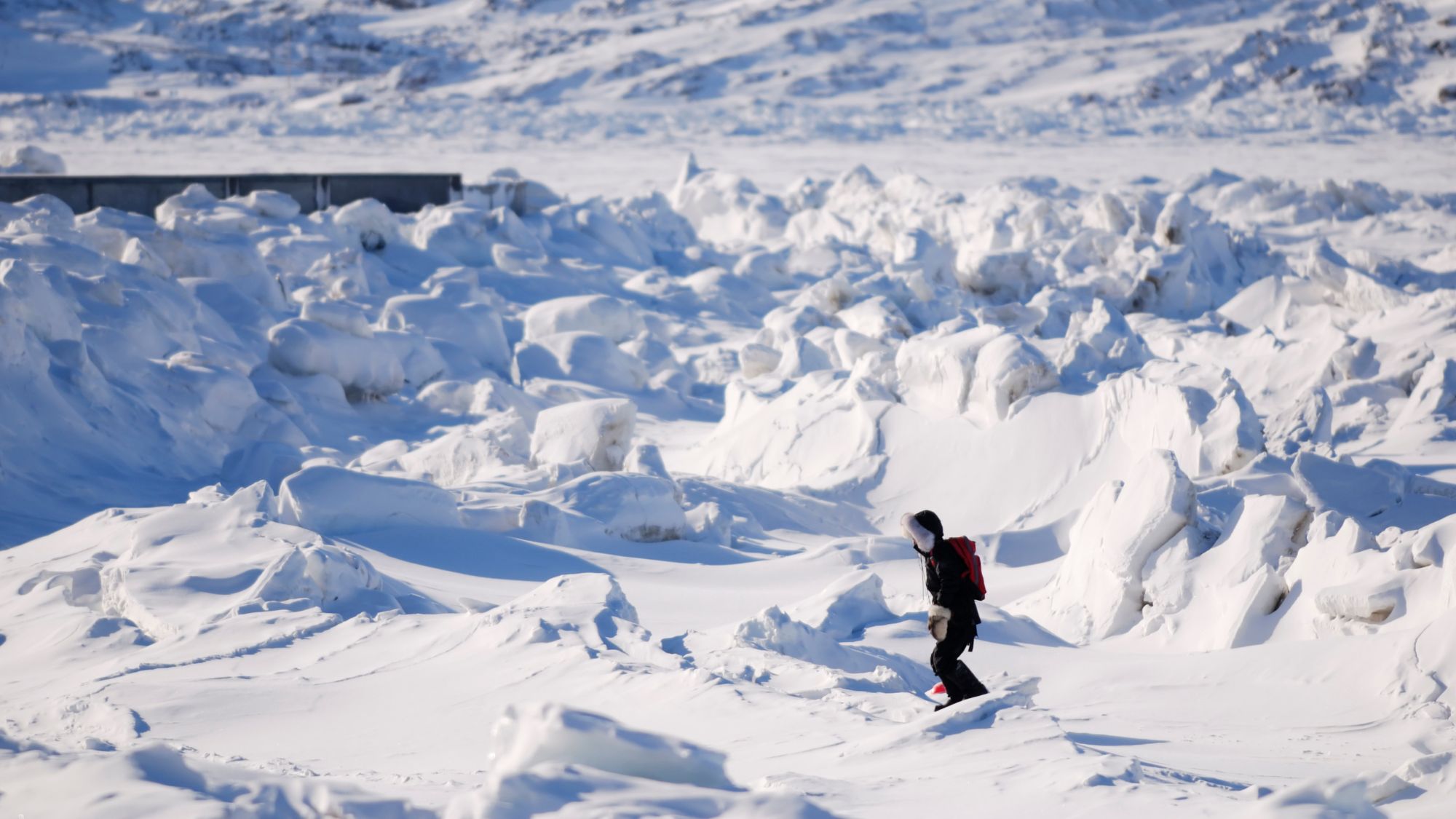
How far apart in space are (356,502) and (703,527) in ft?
6.36

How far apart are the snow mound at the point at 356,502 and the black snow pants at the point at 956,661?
12.2 ft

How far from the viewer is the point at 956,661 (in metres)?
4.17

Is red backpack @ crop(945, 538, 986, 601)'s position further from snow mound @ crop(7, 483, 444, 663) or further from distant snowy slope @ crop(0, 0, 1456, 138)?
distant snowy slope @ crop(0, 0, 1456, 138)

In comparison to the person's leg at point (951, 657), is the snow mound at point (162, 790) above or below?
above

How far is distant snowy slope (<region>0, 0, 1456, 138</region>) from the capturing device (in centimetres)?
4072

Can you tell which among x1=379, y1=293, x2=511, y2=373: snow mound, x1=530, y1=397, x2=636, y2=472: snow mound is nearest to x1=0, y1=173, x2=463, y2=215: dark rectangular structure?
x1=379, y1=293, x2=511, y2=373: snow mound

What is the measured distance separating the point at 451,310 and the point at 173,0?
5599cm

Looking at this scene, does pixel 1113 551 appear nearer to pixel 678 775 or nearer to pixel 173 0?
pixel 678 775

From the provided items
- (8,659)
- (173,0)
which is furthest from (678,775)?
(173,0)

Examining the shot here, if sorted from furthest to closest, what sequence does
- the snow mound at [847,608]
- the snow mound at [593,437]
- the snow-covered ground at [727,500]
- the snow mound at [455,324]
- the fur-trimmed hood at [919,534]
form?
the snow mound at [455,324] → the snow mound at [593,437] → the snow mound at [847,608] → the fur-trimmed hood at [919,534] → the snow-covered ground at [727,500]

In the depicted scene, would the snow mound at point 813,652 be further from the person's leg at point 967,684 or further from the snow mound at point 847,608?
the person's leg at point 967,684

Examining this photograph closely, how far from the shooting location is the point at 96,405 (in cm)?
911

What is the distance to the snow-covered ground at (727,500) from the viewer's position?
3619 mm

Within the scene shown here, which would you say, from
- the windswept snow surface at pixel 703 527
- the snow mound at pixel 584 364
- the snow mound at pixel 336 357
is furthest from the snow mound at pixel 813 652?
the snow mound at pixel 584 364
